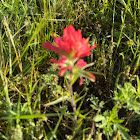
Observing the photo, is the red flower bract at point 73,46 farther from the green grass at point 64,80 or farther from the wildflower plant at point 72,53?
the green grass at point 64,80

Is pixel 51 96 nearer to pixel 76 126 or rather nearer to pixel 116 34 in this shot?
pixel 76 126

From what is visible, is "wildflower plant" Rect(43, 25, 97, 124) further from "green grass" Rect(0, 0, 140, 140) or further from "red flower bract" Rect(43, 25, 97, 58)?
"green grass" Rect(0, 0, 140, 140)

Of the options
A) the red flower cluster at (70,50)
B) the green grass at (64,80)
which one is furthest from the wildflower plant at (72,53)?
the green grass at (64,80)

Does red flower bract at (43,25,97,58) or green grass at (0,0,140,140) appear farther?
green grass at (0,0,140,140)

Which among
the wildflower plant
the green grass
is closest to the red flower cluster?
the wildflower plant

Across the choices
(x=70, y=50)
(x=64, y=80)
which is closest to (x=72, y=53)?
(x=70, y=50)

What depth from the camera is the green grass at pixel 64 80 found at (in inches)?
49.5

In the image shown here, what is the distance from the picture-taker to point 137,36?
171cm

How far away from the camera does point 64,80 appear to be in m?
1.53

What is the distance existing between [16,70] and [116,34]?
0.90m

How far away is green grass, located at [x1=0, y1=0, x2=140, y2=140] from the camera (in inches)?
49.5

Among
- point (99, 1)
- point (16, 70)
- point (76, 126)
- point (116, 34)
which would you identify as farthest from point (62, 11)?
point (76, 126)

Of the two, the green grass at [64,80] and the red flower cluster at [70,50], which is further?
the green grass at [64,80]

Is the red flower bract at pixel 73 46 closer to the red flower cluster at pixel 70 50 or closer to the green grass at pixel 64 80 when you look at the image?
the red flower cluster at pixel 70 50
